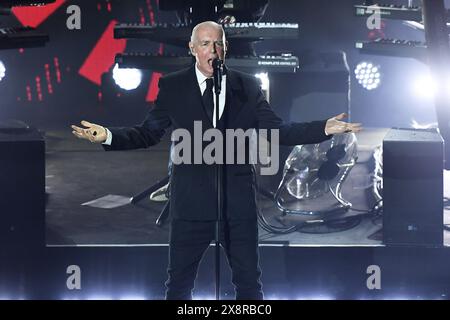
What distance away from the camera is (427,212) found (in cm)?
666

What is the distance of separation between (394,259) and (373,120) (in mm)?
5234

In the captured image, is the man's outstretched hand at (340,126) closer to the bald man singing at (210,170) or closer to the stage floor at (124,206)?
the bald man singing at (210,170)

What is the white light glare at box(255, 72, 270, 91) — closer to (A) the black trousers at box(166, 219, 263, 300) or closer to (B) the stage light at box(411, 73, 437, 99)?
(B) the stage light at box(411, 73, 437, 99)

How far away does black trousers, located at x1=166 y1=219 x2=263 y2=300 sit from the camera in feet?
16.6

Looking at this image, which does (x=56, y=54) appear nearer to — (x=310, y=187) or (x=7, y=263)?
(x=310, y=187)

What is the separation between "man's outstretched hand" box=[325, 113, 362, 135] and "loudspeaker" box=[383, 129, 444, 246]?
166 centimetres

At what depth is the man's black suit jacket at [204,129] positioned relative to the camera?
16.6 feet

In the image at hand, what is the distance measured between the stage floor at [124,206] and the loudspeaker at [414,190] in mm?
230

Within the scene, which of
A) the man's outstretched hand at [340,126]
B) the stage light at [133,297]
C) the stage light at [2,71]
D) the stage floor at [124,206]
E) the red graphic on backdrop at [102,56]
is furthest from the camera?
the stage light at [2,71]

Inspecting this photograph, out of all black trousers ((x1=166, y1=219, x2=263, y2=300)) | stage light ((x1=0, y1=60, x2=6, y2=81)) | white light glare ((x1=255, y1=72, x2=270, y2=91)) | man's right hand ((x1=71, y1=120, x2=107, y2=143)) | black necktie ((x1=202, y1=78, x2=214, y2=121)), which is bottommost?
black trousers ((x1=166, y1=219, x2=263, y2=300))

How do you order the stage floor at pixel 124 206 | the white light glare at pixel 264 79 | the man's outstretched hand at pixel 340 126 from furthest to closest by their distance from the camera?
the white light glare at pixel 264 79
the stage floor at pixel 124 206
the man's outstretched hand at pixel 340 126

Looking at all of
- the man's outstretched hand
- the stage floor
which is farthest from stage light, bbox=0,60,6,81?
the man's outstretched hand

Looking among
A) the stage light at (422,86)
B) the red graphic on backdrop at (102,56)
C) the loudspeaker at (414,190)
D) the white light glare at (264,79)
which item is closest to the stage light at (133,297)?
the loudspeaker at (414,190)

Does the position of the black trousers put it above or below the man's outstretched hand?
below
